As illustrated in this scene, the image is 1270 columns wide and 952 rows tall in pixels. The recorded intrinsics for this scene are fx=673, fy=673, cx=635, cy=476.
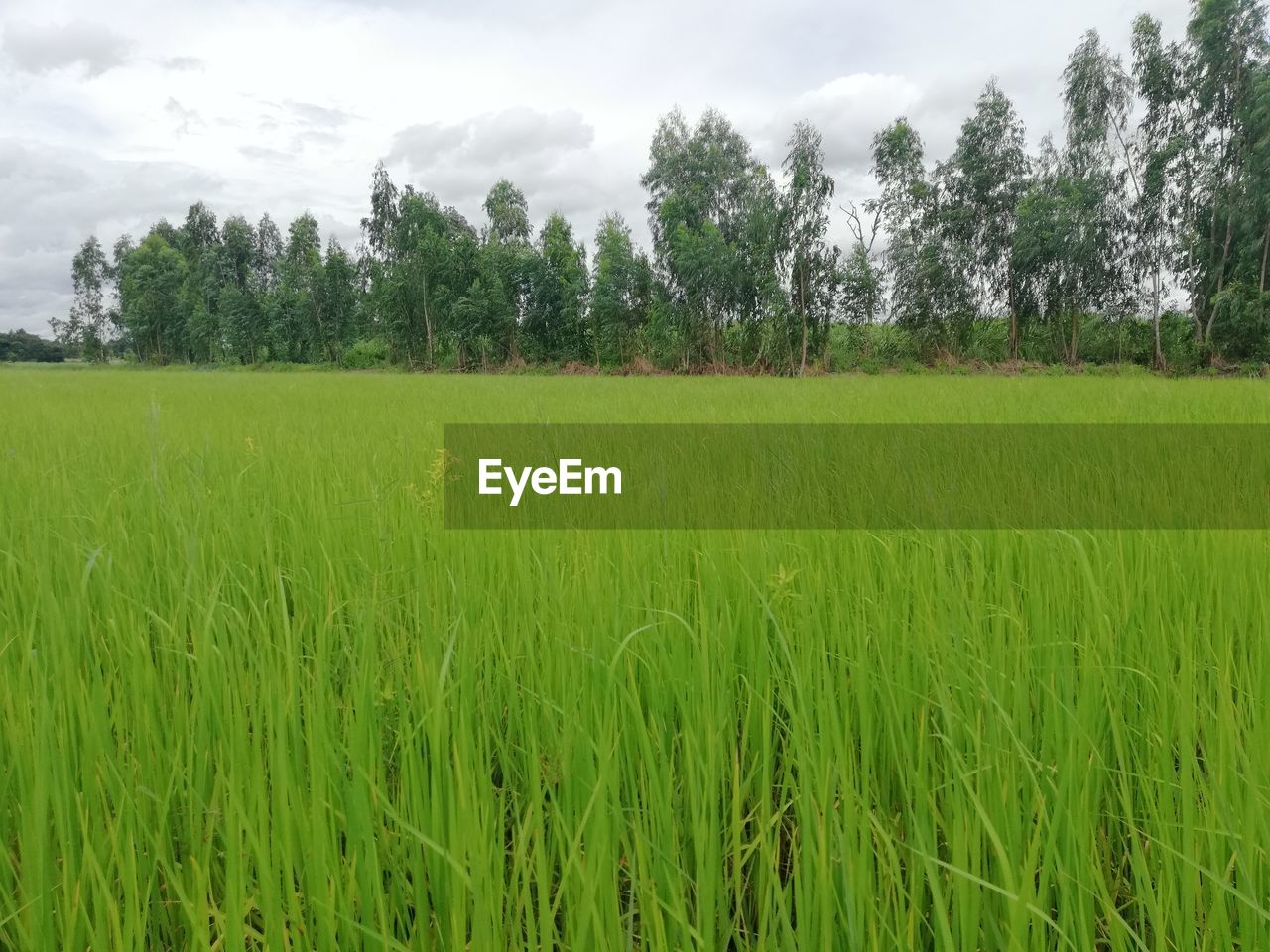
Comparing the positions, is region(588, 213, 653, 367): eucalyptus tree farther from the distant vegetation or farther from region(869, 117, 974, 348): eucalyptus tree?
the distant vegetation

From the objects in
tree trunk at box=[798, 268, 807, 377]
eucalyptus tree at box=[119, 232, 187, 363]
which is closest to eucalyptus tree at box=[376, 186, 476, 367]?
tree trunk at box=[798, 268, 807, 377]

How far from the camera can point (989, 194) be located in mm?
25203

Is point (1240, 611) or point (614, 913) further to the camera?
point (1240, 611)

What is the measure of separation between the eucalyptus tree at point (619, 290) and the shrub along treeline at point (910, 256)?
0.33 feet

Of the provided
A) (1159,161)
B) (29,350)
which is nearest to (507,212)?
(1159,161)

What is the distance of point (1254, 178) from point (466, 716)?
2610 cm

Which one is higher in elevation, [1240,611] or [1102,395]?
[1102,395]

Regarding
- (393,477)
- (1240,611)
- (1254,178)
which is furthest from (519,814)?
(1254,178)

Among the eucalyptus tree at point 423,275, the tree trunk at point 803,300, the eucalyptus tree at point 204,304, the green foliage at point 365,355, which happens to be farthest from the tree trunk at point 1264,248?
the eucalyptus tree at point 204,304

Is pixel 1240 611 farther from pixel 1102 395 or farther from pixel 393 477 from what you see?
pixel 1102 395

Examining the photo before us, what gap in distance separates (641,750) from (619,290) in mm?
29437

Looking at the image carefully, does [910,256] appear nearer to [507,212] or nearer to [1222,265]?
[1222,265]

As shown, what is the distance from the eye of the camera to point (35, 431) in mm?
4844

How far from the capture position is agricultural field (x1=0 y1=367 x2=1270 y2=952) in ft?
2.47
